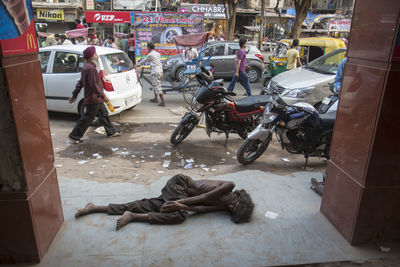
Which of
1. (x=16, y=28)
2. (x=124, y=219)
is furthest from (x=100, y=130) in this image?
(x=16, y=28)

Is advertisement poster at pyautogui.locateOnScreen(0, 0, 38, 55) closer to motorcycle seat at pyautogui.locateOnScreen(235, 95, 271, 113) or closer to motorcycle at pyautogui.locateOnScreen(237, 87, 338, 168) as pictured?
motorcycle at pyautogui.locateOnScreen(237, 87, 338, 168)

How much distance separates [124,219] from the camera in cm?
317

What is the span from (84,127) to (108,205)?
3163mm

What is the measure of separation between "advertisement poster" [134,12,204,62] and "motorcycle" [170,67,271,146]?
387 inches

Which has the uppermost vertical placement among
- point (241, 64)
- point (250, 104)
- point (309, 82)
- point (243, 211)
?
point (241, 64)

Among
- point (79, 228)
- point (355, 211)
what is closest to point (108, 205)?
point (79, 228)

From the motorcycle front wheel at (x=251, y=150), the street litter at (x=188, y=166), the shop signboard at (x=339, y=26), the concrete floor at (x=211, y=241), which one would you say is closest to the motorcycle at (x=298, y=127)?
the motorcycle front wheel at (x=251, y=150)

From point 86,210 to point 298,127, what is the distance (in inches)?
129

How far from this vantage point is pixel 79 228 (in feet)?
10.3

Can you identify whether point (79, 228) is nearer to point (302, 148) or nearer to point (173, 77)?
point (302, 148)

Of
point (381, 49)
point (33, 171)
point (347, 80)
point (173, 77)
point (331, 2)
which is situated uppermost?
point (331, 2)

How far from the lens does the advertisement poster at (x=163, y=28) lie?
49.4 ft

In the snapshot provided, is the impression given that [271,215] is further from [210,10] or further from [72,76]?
[210,10]

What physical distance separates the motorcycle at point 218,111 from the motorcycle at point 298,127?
3.50 feet
